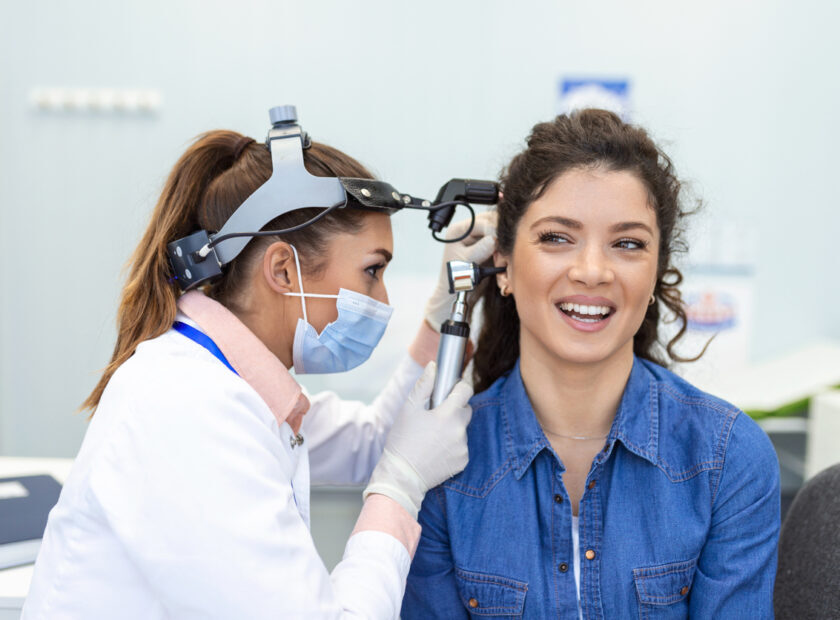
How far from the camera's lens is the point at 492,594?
1.12 meters

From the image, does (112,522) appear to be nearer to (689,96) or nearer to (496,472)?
(496,472)

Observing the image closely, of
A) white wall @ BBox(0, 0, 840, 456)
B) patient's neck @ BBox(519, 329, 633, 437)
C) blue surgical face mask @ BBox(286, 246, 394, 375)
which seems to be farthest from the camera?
white wall @ BBox(0, 0, 840, 456)

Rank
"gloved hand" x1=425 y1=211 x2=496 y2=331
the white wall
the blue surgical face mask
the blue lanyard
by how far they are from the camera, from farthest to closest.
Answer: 1. the white wall
2. "gloved hand" x1=425 y1=211 x2=496 y2=331
3. the blue surgical face mask
4. the blue lanyard

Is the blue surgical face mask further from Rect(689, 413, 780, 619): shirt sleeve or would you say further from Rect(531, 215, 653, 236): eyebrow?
Rect(689, 413, 780, 619): shirt sleeve

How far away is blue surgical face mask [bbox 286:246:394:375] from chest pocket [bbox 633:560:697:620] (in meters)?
0.55

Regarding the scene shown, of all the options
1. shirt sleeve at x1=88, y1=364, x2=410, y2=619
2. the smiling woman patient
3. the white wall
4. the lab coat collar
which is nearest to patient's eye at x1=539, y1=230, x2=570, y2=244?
the smiling woman patient

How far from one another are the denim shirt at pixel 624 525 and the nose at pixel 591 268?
9.1 inches

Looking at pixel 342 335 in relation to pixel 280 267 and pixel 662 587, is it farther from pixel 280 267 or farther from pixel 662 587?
pixel 662 587

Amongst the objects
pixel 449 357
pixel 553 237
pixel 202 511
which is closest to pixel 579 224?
pixel 553 237

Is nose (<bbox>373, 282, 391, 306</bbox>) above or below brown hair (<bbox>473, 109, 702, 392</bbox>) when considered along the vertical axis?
below

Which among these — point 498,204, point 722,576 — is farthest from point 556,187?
point 722,576

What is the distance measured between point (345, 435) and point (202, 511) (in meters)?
0.62

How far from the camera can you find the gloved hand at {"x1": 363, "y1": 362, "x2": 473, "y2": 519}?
1.15m

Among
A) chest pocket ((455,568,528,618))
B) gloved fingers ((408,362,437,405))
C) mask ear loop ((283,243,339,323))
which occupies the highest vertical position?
mask ear loop ((283,243,339,323))
